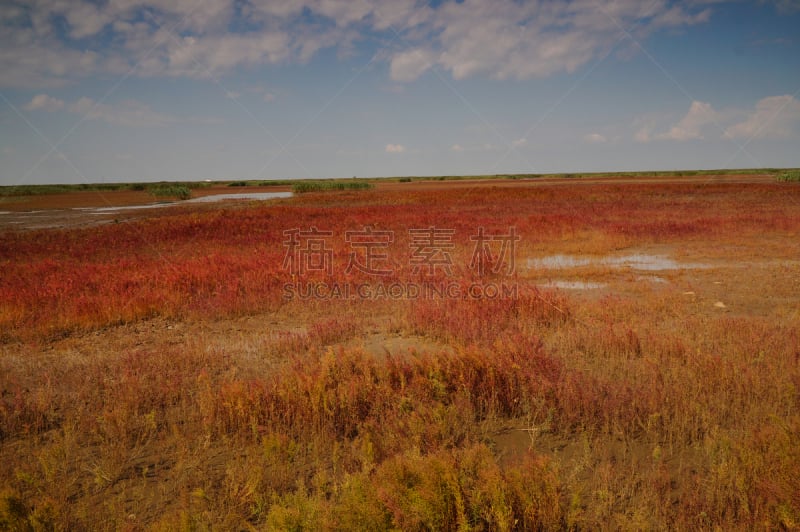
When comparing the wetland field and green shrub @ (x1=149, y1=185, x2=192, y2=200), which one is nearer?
the wetland field

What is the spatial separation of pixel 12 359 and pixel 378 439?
5895 mm

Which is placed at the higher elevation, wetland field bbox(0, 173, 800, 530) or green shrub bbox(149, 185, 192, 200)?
green shrub bbox(149, 185, 192, 200)

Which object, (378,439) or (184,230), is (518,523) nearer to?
(378,439)

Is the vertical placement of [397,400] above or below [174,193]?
below

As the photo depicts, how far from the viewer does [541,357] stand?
16.7ft

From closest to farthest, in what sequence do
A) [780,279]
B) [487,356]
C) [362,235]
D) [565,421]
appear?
1. [565,421]
2. [487,356]
3. [780,279]
4. [362,235]

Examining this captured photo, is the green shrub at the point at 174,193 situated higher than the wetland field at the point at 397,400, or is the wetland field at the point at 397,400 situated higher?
the green shrub at the point at 174,193

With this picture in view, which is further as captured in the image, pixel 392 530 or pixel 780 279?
pixel 780 279

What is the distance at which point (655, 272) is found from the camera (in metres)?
11.2

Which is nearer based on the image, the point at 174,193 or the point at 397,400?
the point at 397,400

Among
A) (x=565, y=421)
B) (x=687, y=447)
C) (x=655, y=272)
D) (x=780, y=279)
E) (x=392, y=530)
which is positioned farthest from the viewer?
(x=655, y=272)

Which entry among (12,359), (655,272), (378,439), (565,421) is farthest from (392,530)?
(655,272)

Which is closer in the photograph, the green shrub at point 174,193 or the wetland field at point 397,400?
the wetland field at point 397,400

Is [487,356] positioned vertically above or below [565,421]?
above
